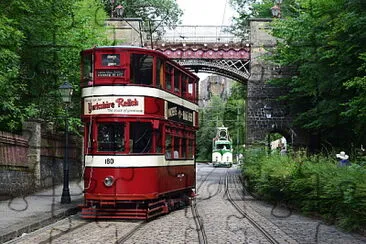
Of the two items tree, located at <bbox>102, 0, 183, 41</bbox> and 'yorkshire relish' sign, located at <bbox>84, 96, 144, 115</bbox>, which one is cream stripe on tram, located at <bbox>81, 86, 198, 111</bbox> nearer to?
'yorkshire relish' sign, located at <bbox>84, 96, 144, 115</bbox>

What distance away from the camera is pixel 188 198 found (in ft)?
63.0

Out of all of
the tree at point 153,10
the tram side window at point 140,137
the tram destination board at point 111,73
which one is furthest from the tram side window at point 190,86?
the tree at point 153,10

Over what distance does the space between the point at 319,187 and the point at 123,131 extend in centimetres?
520

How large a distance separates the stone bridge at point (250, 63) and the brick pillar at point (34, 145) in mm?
20504

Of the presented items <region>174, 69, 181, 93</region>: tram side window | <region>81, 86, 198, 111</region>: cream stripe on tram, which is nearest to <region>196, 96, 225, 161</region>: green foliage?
<region>174, 69, 181, 93</region>: tram side window

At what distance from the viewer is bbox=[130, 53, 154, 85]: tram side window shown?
48.2ft

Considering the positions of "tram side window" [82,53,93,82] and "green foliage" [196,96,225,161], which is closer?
"tram side window" [82,53,93,82]

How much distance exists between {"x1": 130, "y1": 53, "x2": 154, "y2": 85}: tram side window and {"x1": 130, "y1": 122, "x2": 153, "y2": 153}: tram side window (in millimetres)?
1120

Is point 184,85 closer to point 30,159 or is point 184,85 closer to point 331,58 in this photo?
point 30,159

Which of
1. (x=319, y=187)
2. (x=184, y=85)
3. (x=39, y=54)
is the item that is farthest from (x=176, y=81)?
(x=39, y=54)

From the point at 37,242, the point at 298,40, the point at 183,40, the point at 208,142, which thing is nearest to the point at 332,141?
the point at 298,40

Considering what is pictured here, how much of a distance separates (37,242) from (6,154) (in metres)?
7.95

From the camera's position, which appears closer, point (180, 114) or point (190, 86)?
point (180, 114)

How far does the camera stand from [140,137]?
1459 cm
